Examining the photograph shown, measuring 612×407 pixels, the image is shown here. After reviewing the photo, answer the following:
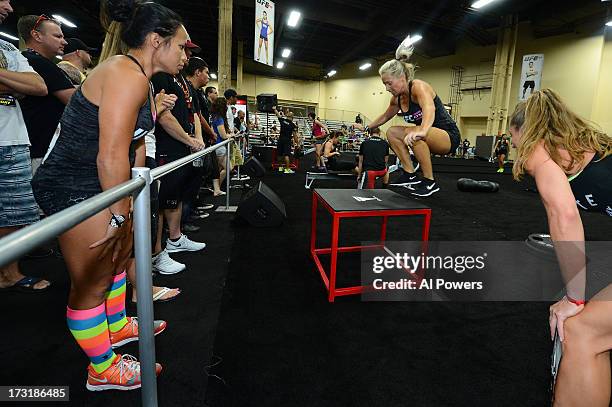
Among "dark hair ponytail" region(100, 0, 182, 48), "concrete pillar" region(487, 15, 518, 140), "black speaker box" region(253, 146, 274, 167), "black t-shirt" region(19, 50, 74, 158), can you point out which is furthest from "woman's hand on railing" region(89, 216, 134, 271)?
"concrete pillar" region(487, 15, 518, 140)

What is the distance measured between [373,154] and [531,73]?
11919 mm

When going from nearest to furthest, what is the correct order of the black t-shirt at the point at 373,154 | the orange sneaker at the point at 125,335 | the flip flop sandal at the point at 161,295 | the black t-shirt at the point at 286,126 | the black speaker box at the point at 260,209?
the orange sneaker at the point at 125,335
the flip flop sandal at the point at 161,295
the black speaker box at the point at 260,209
the black t-shirt at the point at 373,154
the black t-shirt at the point at 286,126

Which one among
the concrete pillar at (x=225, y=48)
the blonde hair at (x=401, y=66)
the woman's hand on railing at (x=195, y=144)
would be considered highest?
the concrete pillar at (x=225, y=48)

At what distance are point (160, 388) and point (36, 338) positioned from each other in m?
0.76

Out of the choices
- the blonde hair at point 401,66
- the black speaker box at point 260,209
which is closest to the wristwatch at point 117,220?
the blonde hair at point 401,66

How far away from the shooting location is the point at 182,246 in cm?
275

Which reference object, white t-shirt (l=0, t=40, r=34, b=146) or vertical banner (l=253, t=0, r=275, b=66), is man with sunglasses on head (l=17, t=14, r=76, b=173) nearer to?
white t-shirt (l=0, t=40, r=34, b=146)

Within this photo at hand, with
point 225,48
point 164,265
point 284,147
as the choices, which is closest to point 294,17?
point 225,48

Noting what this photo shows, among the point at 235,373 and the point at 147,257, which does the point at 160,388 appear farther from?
the point at 147,257

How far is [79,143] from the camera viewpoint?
1016mm

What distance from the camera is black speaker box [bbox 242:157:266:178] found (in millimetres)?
6977

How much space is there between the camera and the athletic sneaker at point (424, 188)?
2376mm

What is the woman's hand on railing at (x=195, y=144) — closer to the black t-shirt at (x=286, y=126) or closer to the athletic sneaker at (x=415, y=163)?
A: the athletic sneaker at (x=415, y=163)

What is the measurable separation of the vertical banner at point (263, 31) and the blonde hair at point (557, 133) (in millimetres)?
7008
